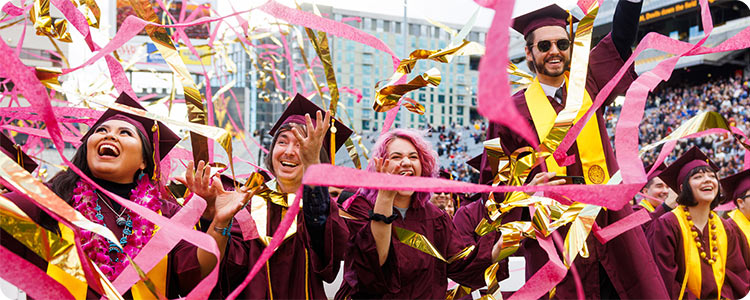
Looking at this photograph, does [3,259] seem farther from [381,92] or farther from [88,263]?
[381,92]

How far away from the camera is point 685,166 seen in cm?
391

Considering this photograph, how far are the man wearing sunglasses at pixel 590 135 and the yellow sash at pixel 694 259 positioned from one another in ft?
3.72

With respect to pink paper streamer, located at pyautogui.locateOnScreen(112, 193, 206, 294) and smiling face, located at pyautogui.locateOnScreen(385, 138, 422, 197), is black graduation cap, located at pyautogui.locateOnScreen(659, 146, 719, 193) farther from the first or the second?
pink paper streamer, located at pyautogui.locateOnScreen(112, 193, 206, 294)

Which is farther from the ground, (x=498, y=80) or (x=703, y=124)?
(x=498, y=80)

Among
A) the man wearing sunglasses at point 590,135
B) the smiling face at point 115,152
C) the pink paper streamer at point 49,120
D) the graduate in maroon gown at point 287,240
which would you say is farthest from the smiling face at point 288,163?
the man wearing sunglasses at point 590,135

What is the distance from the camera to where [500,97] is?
3.92ft

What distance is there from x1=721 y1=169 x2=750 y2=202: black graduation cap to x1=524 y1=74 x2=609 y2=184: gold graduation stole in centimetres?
228

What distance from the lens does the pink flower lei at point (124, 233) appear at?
2.27m

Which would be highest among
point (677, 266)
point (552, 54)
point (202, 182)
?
point (552, 54)

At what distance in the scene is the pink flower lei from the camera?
2.27 metres

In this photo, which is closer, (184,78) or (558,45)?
(184,78)

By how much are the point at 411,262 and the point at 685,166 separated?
2.15 m

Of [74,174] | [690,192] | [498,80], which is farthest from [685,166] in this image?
[74,174]

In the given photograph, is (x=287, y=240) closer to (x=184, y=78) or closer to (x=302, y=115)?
(x=302, y=115)
